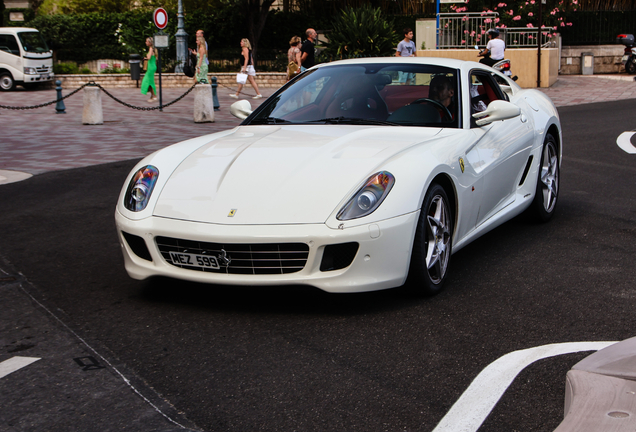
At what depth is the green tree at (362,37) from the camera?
2619cm

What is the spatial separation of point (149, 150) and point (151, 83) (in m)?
10.5

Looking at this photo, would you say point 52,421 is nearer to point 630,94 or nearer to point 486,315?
point 486,315

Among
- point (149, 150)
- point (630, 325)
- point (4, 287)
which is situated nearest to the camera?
point (630, 325)

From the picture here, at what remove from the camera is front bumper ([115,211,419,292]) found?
3.97 metres

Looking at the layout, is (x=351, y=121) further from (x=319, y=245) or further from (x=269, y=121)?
(x=319, y=245)

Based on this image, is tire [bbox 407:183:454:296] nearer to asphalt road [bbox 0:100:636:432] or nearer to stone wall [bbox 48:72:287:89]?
asphalt road [bbox 0:100:636:432]

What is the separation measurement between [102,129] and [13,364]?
1262cm

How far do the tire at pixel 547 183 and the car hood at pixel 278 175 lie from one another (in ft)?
5.28

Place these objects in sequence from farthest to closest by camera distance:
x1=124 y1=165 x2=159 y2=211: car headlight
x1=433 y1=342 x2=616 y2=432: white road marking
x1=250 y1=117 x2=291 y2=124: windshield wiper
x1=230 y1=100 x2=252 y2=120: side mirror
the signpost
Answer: the signpost
x1=230 y1=100 x2=252 y2=120: side mirror
x1=250 y1=117 x2=291 y2=124: windshield wiper
x1=124 y1=165 x2=159 y2=211: car headlight
x1=433 y1=342 x2=616 y2=432: white road marking

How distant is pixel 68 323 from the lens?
4105mm

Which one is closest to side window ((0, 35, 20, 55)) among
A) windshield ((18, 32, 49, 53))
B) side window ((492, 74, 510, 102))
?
windshield ((18, 32, 49, 53))

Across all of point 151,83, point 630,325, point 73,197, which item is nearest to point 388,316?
point 630,325

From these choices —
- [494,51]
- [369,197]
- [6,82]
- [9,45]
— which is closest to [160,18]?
[494,51]

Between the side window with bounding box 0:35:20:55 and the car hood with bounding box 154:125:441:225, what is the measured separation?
25.8 m
